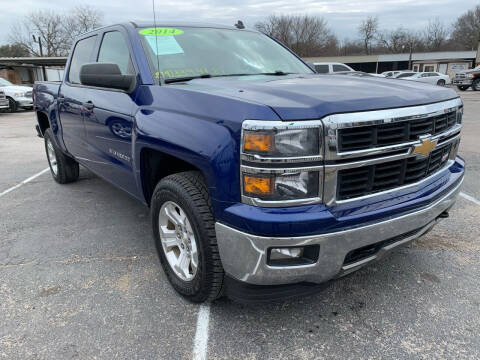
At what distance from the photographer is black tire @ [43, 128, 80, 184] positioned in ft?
16.4

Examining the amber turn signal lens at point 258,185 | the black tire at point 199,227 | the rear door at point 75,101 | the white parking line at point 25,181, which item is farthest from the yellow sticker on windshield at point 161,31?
the white parking line at point 25,181

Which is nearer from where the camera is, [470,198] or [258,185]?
[258,185]

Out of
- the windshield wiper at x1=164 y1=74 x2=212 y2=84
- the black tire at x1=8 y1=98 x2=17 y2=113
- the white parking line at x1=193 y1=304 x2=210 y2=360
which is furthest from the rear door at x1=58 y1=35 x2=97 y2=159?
the black tire at x1=8 y1=98 x2=17 y2=113

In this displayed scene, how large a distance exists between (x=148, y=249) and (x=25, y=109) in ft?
60.5

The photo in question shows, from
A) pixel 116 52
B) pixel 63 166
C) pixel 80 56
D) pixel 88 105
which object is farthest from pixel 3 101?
pixel 116 52

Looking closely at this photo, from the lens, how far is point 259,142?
1.77m

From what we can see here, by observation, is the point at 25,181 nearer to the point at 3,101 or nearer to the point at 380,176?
the point at 380,176

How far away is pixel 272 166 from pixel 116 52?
2162mm

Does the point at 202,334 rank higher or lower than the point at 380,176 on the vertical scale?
lower

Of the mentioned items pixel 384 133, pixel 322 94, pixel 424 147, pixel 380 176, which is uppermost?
pixel 322 94

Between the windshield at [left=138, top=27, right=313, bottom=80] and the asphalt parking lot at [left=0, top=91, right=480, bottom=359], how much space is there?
1.58 meters

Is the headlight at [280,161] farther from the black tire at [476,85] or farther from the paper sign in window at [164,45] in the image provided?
the black tire at [476,85]

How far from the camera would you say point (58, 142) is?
471 cm

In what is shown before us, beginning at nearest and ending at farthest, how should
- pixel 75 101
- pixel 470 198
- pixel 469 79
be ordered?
pixel 75 101, pixel 470 198, pixel 469 79
